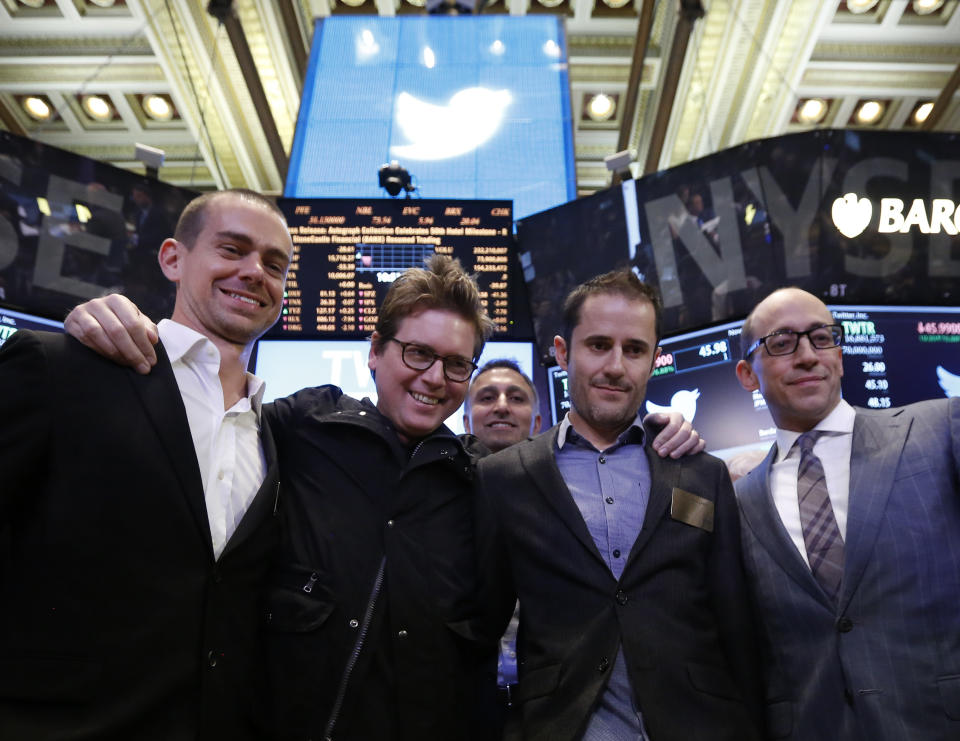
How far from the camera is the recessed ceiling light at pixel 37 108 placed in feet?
29.1

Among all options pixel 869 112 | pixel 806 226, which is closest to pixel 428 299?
pixel 806 226

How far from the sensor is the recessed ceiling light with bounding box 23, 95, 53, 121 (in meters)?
8.88

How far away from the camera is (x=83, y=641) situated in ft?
4.62

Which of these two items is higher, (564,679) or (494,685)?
(564,679)

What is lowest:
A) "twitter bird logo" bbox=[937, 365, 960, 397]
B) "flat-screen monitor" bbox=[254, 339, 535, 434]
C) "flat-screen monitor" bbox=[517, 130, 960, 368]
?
"twitter bird logo" bbox=[937, 365, 960, 397]

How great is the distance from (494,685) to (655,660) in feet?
2.40

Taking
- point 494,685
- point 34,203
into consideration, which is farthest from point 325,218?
point 494,685

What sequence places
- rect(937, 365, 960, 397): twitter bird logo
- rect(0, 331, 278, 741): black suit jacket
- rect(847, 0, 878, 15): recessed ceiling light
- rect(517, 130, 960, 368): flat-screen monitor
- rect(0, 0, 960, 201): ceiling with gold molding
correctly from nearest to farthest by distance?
1. rect(0, 331, 278, 741): black suit jacket
2. rect(937, 365, 960, 397): twitter bird logo
3. rect(517, 130, 960, 368): flat-screen monitor
4. rect(847, 0, 878, 15): recessed ceiling light
5. rect(0, 0, 960, 201): ceiling with gold molding

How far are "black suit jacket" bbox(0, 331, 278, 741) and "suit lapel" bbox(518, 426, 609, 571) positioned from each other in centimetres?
93

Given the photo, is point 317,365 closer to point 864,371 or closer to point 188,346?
point 188,346

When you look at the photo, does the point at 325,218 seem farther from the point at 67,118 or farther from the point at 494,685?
the point at 67,118

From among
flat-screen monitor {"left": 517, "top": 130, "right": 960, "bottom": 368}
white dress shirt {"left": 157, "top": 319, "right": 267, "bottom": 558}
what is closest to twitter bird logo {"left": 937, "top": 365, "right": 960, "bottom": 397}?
flat-screen monitor {"left": 517, "top": 130, "right": 960, "bottom": 368}

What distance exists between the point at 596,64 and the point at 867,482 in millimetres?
7736

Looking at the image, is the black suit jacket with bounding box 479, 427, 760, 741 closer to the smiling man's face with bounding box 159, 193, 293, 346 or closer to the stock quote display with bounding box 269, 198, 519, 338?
the smiling man's face with bounding box 159, 193, 293, 346
